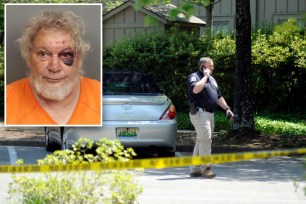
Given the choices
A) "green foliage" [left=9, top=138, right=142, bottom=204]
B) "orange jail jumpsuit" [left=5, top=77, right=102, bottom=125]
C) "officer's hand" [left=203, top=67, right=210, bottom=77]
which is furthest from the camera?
"orange jail jumpsuit" [left=5, top=77, right=102, bottom=125]

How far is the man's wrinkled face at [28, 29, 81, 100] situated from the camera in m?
15.3

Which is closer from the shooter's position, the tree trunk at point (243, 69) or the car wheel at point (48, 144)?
the car wheel at point (48, 144)

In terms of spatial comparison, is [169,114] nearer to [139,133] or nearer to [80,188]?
[139,133]

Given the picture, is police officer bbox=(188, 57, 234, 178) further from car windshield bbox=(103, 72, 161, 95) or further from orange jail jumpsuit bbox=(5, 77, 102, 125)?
car windshield bbox=(103, 72, 161, 95)

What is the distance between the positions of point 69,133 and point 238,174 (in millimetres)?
3111

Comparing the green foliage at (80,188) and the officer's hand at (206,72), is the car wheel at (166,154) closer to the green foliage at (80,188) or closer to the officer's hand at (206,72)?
the officer's hand at (206,72)

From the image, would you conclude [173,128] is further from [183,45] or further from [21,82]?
[183,45]

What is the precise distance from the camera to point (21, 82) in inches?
635

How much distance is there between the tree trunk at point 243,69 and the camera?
16.5 metres

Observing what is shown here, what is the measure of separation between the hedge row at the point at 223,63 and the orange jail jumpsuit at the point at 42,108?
504 cm

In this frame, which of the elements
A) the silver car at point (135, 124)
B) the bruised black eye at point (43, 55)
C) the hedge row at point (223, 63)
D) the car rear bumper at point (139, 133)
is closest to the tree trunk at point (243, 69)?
the silver car at point (135, 124)

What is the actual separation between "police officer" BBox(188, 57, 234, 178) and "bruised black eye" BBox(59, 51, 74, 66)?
4281 millimetres

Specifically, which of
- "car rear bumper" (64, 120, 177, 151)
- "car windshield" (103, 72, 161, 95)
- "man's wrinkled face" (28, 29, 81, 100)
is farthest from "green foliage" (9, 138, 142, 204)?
"man's wrinkled face" (28, 29, 81, 100)

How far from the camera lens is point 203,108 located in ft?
37.8
